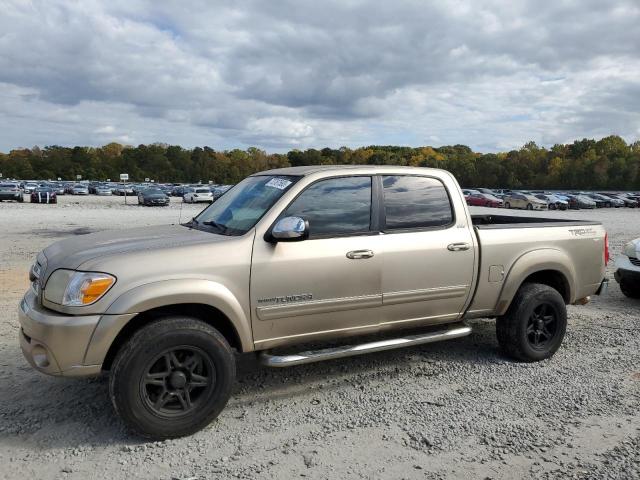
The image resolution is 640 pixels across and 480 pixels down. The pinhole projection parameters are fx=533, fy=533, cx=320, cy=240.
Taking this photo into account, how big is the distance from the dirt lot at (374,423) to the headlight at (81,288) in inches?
38.1

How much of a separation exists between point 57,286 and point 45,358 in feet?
→ 1.51

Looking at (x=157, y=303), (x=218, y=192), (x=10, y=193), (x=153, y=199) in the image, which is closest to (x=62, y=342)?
(x=157, y=303)

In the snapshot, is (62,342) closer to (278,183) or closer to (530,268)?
(278,183)

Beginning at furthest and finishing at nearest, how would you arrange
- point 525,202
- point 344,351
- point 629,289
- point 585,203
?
point 585,203 < point 525,202 < point 629,289 < point 344,351

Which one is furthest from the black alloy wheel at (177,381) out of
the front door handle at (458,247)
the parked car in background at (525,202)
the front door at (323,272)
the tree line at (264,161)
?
the tree line at (264,161)

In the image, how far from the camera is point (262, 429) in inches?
148

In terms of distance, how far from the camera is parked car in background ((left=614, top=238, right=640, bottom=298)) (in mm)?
7883

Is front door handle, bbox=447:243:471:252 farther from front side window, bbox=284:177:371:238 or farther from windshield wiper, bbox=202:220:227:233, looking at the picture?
windshield wiper, bbox=202:220:227:233

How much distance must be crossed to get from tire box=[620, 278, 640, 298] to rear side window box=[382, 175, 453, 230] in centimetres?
478

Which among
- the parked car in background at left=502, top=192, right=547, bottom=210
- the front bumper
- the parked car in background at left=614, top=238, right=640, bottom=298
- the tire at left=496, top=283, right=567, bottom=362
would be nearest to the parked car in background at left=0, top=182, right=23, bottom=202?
the parked car in background at left=502, top=192, right=547, bottom=210

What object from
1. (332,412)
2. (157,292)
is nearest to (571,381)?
(332,412)

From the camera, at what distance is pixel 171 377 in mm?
3562

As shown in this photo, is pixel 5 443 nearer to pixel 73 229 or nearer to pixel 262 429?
pixel 262 429

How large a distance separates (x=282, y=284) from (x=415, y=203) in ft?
4.94
